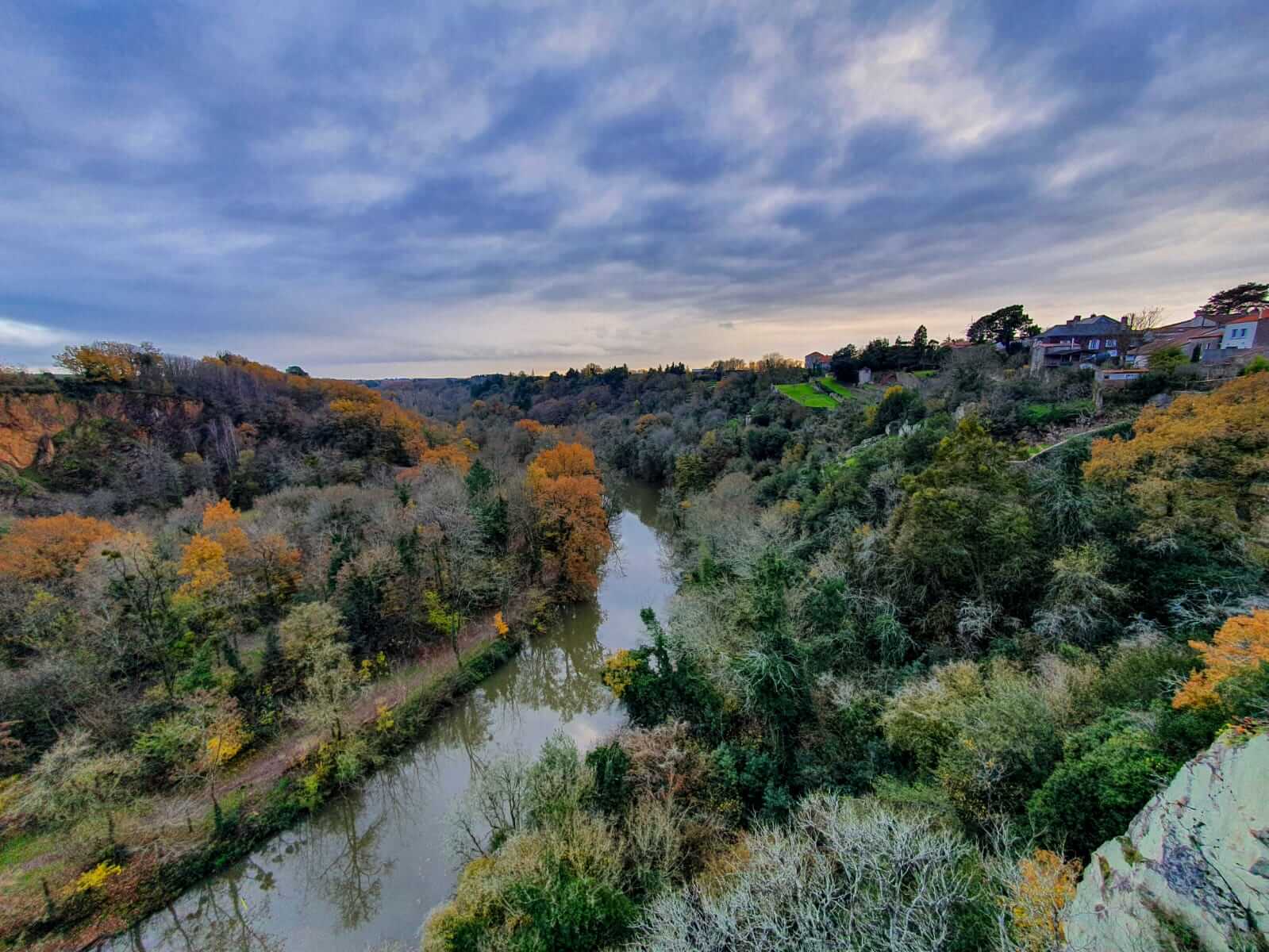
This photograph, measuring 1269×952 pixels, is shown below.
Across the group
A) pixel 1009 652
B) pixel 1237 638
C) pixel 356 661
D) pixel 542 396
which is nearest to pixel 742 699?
pixel 1009 652

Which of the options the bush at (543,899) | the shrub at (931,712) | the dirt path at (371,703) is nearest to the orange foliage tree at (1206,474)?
the shrub at (931,712)

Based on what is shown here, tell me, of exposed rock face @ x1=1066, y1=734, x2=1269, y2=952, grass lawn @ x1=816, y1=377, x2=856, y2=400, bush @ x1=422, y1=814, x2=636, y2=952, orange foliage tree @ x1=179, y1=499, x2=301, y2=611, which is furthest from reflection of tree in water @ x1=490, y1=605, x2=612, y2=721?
grass lawn @ x1=816, y1=377, x2=856, y2=400

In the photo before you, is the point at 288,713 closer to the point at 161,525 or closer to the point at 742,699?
the point at 742,699

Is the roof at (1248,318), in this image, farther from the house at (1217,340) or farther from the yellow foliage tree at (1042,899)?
the yellow foliage tree at (1042,899)

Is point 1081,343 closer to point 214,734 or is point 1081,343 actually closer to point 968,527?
point 968,527

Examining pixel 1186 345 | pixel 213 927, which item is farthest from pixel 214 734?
pixel 1186 345

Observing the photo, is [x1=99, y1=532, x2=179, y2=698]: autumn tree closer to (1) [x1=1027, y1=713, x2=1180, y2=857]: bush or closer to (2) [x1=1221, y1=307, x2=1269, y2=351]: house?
(1) [x1=1027, y1=713, x2=1180, y2=857]: bush
